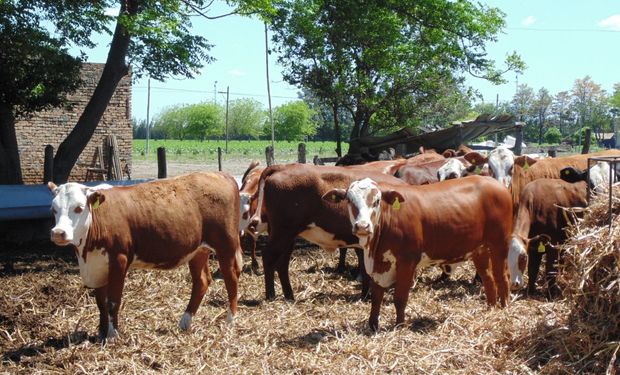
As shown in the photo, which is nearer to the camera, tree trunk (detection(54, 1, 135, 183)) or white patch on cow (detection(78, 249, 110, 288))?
white patch on cow (detection(78, 249, 110, 288))

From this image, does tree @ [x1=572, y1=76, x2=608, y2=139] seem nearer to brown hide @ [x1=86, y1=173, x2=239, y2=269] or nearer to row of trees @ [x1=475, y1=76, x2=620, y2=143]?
row of trees @ [x1=475, y1=76, x2=620, y2=143]

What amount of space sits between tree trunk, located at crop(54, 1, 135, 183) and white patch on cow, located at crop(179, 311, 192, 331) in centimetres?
734

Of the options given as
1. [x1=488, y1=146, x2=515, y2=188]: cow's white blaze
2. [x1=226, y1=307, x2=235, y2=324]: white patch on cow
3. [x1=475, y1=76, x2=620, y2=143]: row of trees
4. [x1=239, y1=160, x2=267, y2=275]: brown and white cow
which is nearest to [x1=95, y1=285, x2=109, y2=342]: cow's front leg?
[x1=226, y1=307, x2=235, y2=324]: white patch on cow

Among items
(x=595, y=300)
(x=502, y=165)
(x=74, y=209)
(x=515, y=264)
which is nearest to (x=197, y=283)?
(x=74, y=209)

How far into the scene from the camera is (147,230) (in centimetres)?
655

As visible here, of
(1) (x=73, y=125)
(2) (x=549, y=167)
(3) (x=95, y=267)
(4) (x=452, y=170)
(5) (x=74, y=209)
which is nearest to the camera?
(5) (x=74, y=209)

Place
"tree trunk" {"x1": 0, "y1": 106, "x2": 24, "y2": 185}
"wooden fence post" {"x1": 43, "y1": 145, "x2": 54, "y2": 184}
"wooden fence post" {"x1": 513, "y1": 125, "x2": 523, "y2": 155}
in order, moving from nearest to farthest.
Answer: "tree trunk" {"x1": 0, "y1": 106, "x2": 24, "y2": 185} < "wooden fence post" {"x1": 43, "y1": 145, "x2": 54, "y2": 184} < "wooden fence post" {"x1": 513, "y1": 125, "x2": 523, "y2": 155}

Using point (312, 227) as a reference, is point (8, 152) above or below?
above

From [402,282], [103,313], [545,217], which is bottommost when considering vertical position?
[103,313]

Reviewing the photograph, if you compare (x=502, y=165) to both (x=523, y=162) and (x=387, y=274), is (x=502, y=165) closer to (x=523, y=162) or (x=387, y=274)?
(x=523, y=162)

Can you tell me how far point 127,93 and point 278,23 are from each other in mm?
7014

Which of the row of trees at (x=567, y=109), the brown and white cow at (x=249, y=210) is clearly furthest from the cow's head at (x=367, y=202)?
the row of trees at (x=567, y=109)

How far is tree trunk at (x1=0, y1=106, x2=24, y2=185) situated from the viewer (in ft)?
44.0

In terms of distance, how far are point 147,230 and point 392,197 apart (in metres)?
2.27
